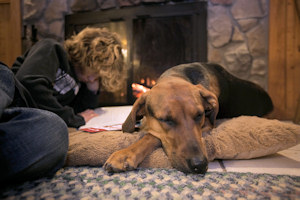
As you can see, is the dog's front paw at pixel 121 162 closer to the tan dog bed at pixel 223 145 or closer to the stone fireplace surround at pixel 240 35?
the tan dog bed at pixel 223 145

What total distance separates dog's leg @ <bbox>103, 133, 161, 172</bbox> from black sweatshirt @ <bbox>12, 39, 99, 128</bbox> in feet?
3.36

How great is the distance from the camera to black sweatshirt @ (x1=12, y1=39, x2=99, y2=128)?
185cm

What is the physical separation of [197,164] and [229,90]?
4.28 ft

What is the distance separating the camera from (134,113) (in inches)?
61.2

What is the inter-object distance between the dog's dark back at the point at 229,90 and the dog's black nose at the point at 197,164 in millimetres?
924

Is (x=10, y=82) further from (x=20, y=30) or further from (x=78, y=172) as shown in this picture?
(x=20, y=30)

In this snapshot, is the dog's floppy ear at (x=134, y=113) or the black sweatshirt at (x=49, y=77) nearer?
the dog's floppy ear at (x=134, y=113)

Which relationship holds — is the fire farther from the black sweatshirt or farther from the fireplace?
Answer: the black sweatshirt

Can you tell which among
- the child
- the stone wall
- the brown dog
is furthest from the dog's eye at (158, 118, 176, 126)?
the stone wall

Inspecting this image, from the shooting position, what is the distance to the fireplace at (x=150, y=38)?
3646mm

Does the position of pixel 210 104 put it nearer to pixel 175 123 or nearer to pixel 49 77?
pixel 175 123

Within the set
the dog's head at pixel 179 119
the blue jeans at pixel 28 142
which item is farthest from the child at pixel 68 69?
the dog's head at pixel 179 119

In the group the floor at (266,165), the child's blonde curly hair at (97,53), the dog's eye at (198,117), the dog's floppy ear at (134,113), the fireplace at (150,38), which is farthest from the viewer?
the fireplace at (150,38)

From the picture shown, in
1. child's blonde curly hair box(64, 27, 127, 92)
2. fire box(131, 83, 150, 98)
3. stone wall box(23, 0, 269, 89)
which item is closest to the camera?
child's blonde curly hair box(64, 27, 127, 92)
